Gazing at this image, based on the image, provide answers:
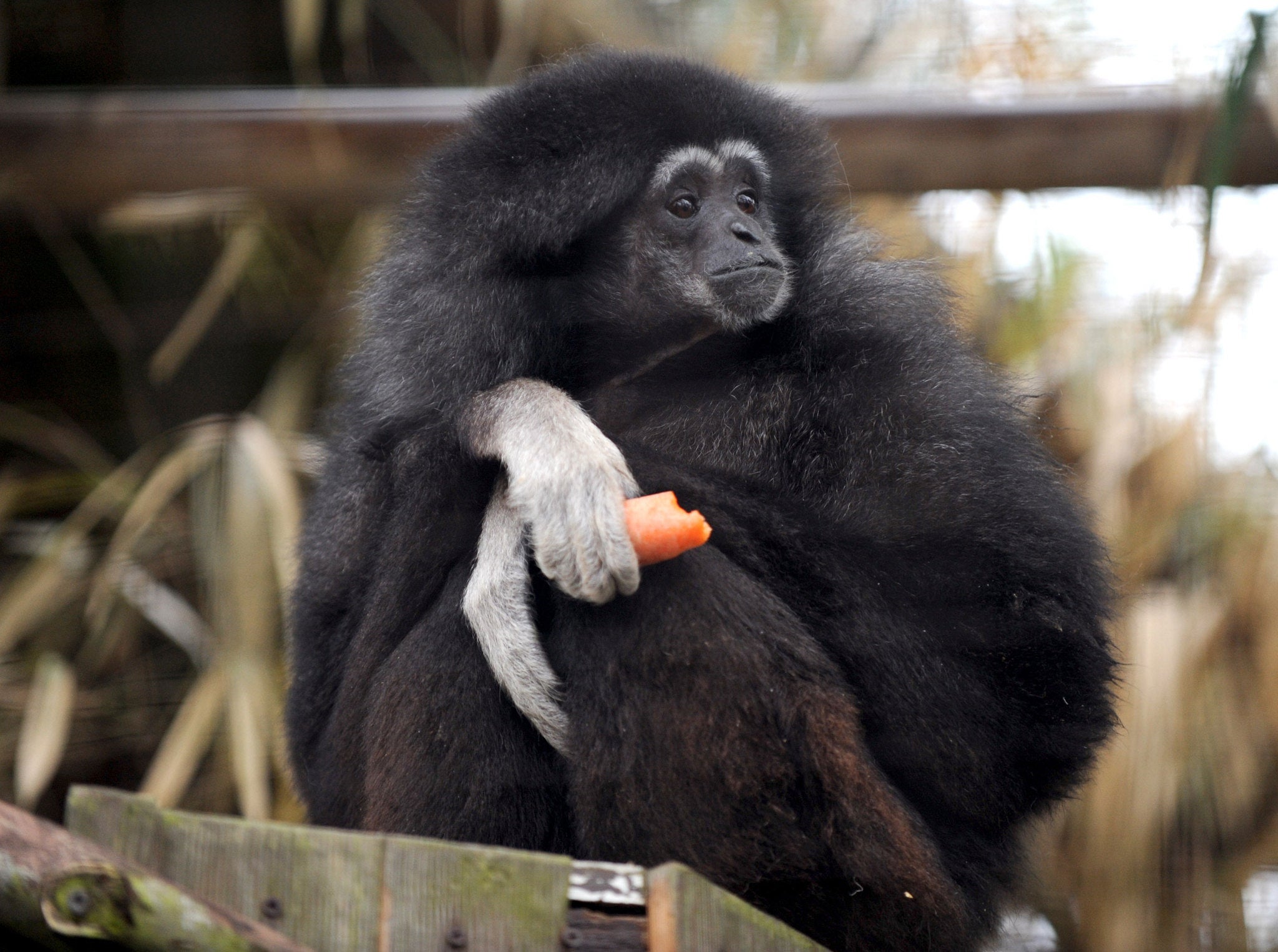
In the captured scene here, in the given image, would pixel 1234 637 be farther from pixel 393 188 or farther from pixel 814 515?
pixel 393 188

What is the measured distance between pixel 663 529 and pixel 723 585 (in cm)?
15

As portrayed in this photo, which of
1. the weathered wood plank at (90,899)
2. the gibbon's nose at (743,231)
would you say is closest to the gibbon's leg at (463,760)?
the weathered wood plank at (90,899)

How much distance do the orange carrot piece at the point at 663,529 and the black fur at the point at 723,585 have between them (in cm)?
6

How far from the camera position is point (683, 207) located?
290 cm

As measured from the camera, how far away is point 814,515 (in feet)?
7.98

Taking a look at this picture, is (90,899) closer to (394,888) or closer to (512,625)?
(394,888)

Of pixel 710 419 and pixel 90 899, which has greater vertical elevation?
pixel 90 899

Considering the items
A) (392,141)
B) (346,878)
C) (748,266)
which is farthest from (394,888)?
(392,141)

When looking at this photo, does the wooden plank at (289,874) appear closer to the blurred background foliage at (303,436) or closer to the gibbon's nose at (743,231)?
the gibbon's nose at (743,231)

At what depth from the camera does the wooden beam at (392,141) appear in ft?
13.5

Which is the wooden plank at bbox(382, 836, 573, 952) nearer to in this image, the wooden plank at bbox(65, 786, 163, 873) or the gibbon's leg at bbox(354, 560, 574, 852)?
the wooden plank at bbox(65, 786, 163, 873)

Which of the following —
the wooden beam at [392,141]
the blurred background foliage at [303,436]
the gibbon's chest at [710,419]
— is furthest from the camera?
the wooden beam at [392,141]

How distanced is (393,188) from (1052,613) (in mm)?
2873

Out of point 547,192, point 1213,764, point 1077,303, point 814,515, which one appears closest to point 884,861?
point 814,515
